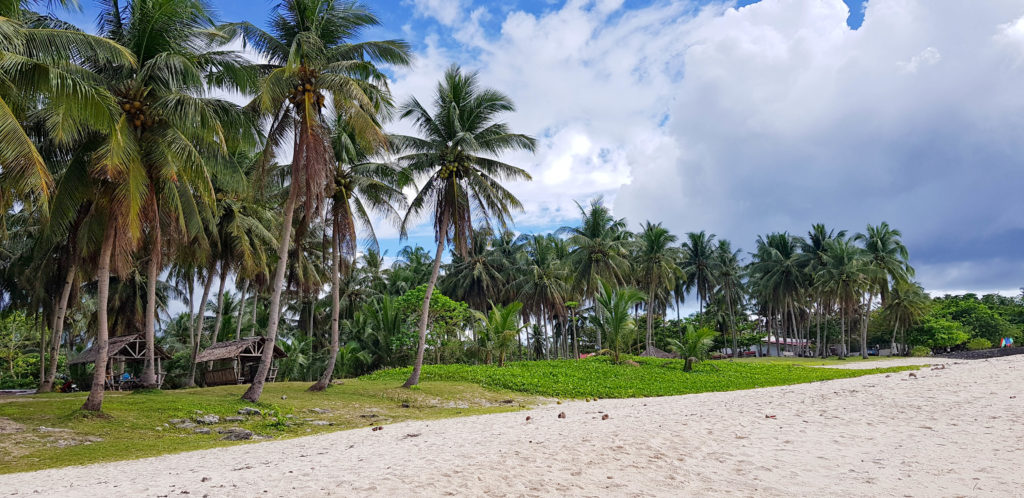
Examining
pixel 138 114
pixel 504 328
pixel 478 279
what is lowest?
pixel 504 328

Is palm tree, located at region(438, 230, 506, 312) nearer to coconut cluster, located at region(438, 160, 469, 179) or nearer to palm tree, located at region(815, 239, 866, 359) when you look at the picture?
coconut cluster, located at region(438, 160, 469, 179)

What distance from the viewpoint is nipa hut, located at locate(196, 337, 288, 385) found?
72.8 ft

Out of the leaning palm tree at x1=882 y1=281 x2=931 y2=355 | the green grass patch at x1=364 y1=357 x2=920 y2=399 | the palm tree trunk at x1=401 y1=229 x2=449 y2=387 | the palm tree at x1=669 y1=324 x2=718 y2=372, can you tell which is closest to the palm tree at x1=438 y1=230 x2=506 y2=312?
the green grass patch at x1=364 y1=357 x2=920 y2=399

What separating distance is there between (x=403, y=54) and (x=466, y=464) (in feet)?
46.4

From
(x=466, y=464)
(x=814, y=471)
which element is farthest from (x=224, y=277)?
(x=814, y=471)

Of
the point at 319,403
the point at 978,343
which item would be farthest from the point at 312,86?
the point at 978,343

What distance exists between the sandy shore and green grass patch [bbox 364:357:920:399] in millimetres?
7869

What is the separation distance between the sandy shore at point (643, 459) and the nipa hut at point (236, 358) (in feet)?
42.2

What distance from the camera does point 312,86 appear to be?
16609 millimetres

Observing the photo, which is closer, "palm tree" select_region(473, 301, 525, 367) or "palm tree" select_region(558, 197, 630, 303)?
"palm tree" select_region(473, 301, 525, 367)

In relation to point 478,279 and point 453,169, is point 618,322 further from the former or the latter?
point 478,279

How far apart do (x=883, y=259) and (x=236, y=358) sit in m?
48.1

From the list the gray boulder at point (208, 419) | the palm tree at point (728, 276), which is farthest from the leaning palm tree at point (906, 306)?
the gray boulder at point (208, 419)

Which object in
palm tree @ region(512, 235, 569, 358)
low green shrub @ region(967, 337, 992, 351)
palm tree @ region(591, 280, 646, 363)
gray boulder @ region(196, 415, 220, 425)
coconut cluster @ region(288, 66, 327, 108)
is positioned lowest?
gray boulder @ region(196, 415, 220, 425)
